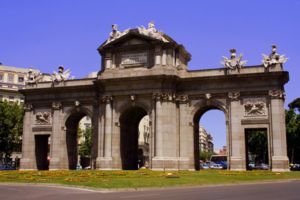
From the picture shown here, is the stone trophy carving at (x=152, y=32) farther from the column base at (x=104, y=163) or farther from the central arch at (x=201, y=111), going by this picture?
the column base at (x=104, y=163)

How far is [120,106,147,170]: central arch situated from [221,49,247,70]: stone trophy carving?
13.0 meters

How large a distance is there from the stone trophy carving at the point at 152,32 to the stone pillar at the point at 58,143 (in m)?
16.3

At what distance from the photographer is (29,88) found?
61969 millimetres

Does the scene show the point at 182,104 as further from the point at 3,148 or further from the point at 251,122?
the point at 3,148

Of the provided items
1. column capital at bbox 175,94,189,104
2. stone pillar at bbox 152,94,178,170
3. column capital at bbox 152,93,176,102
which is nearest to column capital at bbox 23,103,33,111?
column capital at bbox 152,93,176,102

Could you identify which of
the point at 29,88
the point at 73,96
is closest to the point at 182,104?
the point at 73,96

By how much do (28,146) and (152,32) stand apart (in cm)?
2480

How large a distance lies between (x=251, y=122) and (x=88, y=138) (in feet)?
150

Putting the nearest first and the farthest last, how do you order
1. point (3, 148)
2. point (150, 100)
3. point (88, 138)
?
point (150, 100) → point (3, 148) → point (88, 138)

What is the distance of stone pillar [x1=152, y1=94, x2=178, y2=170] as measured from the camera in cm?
5117

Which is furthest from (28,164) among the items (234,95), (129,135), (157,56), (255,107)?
(255,107)

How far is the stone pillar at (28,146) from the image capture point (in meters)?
60.4

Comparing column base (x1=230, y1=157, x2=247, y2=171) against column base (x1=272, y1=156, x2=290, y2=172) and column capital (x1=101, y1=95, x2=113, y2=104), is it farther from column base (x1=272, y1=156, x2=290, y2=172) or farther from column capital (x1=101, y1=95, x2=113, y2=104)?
column capital (x1=101, y1=95, x2=113, y2=104)

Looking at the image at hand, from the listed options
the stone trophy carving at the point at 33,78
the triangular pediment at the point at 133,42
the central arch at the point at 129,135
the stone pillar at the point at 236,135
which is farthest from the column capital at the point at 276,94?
the stone trophy carving at the point at 33,78
